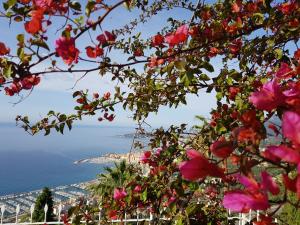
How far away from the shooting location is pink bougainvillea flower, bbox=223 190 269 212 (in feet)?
2.43

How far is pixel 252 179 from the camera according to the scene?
0.77 meters

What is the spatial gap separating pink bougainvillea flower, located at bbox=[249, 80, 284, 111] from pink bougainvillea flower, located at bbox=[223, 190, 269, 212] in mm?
313

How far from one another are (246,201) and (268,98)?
365 mm

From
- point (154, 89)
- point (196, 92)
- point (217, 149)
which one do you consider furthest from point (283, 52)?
point (217, 149)

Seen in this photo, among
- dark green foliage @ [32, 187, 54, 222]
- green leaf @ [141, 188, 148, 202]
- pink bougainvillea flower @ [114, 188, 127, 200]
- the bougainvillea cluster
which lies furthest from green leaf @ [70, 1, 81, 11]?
dark green foliage @ [32, 187, 54, 222]

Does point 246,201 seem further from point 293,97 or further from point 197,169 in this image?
point 293,97

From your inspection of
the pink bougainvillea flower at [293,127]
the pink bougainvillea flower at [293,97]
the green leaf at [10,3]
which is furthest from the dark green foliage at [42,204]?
the pink bougainvillea flower at [293,127]

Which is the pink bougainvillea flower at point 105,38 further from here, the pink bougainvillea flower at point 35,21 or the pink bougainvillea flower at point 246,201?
the pink bougainvillea flower at point 246,201

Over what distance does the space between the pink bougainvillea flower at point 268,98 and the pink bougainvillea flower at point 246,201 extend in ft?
1.03

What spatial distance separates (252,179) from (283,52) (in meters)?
1.98

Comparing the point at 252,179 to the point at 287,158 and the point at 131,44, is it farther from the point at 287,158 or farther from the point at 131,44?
the point at 131,44

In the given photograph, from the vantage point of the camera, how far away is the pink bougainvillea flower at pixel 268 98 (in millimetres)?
992

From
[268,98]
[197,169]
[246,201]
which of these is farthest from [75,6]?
[246,201]

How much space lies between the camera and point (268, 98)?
101 cm
